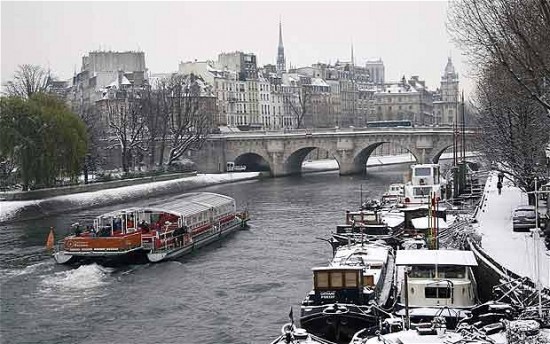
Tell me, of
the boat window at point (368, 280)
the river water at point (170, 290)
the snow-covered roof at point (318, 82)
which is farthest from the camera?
the snow-covered roof at point (318, 82)

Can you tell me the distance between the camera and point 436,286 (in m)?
23.2

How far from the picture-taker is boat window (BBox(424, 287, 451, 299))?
23047mm

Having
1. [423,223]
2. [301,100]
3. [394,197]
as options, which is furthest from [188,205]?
[301,100]

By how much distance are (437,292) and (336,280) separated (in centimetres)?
286

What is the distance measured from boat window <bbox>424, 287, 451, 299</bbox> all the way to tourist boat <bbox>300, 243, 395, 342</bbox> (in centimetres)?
130

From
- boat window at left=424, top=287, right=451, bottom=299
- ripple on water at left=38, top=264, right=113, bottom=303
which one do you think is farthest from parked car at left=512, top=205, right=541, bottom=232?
ripple on water at left=38, top=264, right=113, bottom=303

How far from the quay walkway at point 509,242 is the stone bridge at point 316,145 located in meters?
40.9

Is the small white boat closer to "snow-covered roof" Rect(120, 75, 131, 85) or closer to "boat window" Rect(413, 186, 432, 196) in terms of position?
"boat window" Rect(413, 186, 432, 196)

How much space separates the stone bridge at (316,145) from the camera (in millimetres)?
87000

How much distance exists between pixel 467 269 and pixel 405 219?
17.1 metres

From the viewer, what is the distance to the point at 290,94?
487 feet

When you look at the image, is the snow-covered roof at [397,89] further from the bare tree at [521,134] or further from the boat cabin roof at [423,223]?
the boat cabin roof at [423,223]

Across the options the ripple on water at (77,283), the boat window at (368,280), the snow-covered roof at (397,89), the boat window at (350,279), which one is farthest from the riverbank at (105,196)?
the snow-covered roof at (397,89)

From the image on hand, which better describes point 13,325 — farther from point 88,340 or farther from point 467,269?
point 467,269
